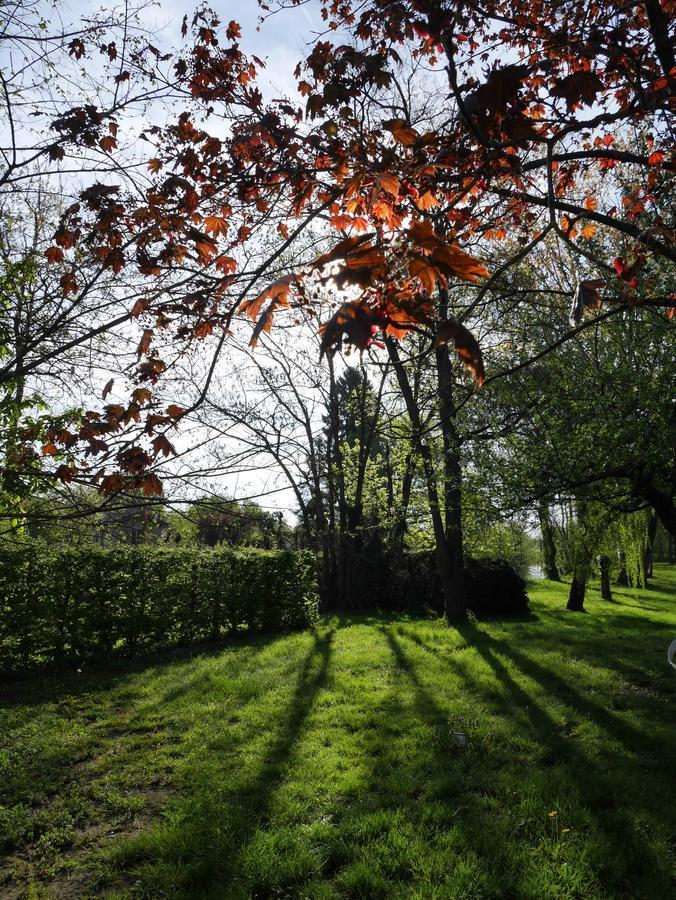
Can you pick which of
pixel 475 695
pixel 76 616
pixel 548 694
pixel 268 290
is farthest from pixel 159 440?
pixel 76 616

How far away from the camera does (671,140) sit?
4.26 meters

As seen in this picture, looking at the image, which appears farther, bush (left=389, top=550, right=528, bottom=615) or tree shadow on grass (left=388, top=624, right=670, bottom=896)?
bush (left=389, top=550, right=528, bottom=615)

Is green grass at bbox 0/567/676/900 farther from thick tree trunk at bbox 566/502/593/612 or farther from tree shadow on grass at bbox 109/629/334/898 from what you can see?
thick tree trunk at bbox 566/502/593/612

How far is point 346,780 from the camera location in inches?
157

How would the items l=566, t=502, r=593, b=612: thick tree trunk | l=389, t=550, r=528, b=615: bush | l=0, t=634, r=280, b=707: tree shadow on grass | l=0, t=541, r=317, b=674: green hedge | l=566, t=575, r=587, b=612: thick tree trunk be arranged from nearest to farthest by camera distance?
1. l=0, t=634, r=280, b=707: tree shadow on grass
2. l=0, t=541, r=317, b=674: green hedge
3. l=566, t=502, r=593, b=612: thick tree trunk
4. l=389, t=550, r=528, b=615: bush
5. l=566, t=575, r=587, b=612: thick tree trunk

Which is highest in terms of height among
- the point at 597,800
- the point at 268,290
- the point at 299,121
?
the point at 299,121

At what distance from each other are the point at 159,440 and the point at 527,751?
3.85 meters

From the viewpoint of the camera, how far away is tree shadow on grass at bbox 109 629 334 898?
115 inches

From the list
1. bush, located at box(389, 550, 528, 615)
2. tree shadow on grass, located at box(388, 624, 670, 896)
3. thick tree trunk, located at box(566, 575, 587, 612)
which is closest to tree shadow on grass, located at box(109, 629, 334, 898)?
tree shadow on grass, located at box(388, 624, 670, 896)

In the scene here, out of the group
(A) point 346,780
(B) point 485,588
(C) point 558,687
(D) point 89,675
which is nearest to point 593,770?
(A) point 346,780

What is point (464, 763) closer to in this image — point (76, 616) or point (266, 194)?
point (266, 194)

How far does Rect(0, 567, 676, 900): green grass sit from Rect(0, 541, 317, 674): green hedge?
56 centimetres

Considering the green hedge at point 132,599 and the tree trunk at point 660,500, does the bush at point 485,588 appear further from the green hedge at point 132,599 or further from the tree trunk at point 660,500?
the tree trunk at point 660,500

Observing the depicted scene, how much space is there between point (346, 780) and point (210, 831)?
3.43ft
